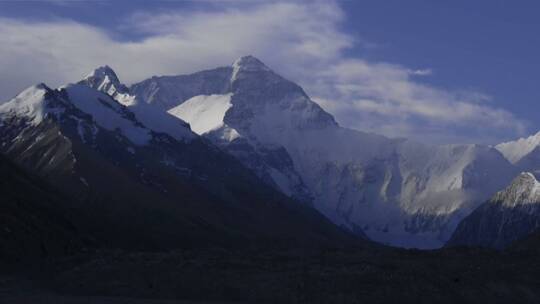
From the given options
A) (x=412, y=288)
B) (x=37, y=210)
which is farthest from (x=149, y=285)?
(x=37, y=210)

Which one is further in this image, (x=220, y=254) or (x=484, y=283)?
(x=220, y=254)

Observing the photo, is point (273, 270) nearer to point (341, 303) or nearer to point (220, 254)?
point (341, 303)

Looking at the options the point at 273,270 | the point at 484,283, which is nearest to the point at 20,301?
the point at 273,270

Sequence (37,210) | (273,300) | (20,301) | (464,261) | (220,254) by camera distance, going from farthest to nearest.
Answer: (37,210) → (220,254) → (464,261) → (273,300) → (20,301)

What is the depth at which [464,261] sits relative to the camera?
91.2 metres

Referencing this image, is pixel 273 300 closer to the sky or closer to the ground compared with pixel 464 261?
closer to the ground

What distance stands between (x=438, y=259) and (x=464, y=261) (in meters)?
3.20

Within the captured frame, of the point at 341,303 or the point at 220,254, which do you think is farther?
the point at 220,254

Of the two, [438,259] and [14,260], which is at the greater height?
[438,259]

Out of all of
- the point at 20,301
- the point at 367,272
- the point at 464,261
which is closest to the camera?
the point at 20,301

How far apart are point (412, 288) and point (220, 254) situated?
1202 inches

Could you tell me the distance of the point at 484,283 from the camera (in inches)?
3164

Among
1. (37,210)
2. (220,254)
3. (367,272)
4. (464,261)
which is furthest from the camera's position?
(37,210)

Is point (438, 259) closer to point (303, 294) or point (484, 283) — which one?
point (484, 283)
